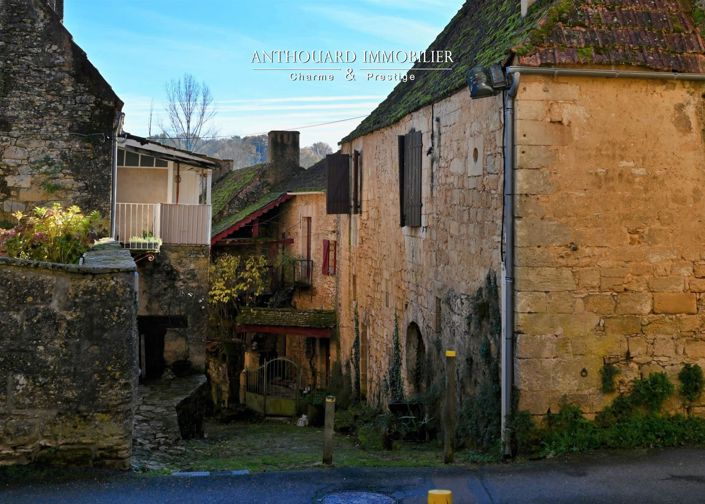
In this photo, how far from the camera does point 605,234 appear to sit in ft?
28.6

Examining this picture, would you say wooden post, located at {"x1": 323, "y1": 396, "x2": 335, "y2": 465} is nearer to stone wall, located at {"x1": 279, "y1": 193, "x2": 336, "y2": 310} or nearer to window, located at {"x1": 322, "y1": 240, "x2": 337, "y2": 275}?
stone wall, located at {"x1": 279, "y1": 193, "x2": 336, "y2": 310}

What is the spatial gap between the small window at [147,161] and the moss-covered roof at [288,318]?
244 inches

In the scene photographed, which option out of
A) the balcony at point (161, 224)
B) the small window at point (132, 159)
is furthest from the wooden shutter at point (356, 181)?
the small window at point (132, 159)

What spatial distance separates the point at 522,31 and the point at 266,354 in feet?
64.2

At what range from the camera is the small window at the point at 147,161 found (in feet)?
60.9

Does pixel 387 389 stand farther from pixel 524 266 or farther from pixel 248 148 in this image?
pixel 248 148

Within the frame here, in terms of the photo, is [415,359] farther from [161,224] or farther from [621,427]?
[161,224]

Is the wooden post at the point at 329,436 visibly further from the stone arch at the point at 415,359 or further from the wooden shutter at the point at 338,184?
the wooden shutter at the point at 338,184

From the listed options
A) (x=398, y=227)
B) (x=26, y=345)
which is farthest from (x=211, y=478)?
(x=398, y=227)

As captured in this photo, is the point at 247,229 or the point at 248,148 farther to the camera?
the point at 248,148

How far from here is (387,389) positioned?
15570mm

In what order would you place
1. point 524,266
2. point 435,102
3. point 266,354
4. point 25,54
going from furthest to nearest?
point 266,354 → point 25,54 → point 435,102 → point 524,266

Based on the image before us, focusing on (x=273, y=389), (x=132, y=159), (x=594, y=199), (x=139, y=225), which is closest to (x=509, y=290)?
(x=594, y=199)

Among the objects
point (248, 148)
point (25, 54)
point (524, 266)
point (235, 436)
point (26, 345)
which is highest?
point (248, 148)
